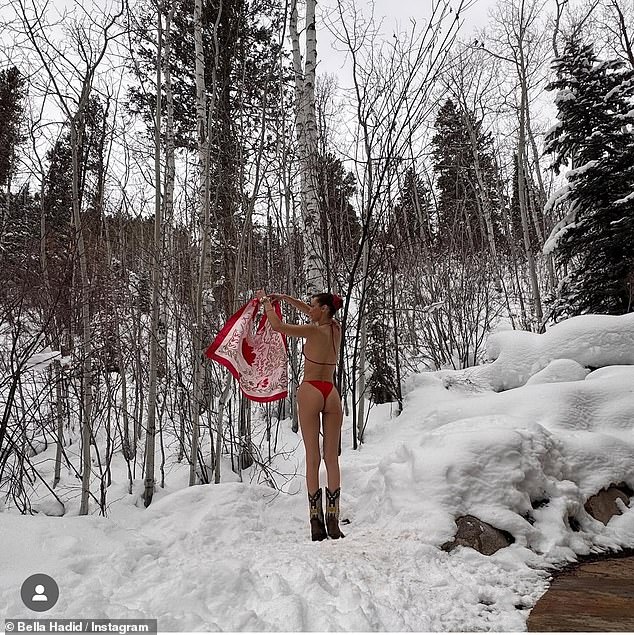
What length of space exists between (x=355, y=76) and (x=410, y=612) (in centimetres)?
519

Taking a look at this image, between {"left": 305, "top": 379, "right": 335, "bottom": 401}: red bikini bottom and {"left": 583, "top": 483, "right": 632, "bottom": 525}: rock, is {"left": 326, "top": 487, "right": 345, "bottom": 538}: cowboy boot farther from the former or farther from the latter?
{"left": 583, "top": 483, "right": 632, "bottom": 525}: rock

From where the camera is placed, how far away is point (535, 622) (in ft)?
7.95

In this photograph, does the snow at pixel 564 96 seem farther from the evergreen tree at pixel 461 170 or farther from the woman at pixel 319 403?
the woman at pixel 319 403

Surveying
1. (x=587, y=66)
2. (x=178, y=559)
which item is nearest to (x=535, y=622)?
(x=178, y=559)

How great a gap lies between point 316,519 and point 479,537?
1.19 m

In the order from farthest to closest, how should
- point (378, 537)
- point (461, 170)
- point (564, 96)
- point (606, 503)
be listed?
point (461, 170) → point (564, 96) → point (606, 503) → point (378, 537)

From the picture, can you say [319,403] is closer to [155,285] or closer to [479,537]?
[479,537]

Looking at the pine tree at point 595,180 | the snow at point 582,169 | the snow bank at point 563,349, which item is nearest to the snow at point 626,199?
the pine tree at point 595,180

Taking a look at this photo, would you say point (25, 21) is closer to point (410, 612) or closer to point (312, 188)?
point (312, 188)

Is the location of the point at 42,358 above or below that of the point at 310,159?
below

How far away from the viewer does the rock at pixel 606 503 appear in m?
3.99

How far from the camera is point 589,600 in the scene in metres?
2.66

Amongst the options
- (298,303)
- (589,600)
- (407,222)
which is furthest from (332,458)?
(407,222)

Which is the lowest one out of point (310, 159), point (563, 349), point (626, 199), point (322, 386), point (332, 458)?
point (332, 458)
